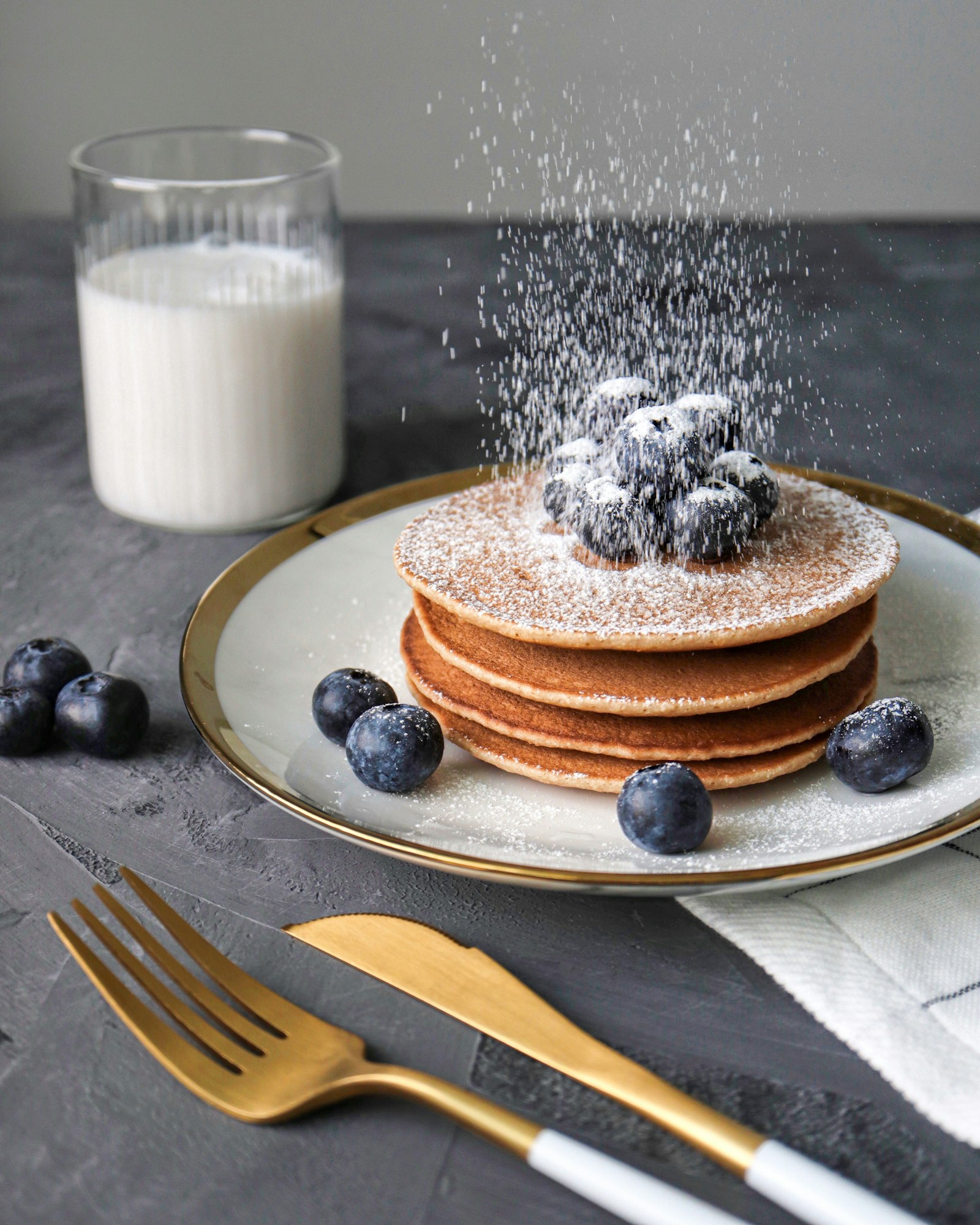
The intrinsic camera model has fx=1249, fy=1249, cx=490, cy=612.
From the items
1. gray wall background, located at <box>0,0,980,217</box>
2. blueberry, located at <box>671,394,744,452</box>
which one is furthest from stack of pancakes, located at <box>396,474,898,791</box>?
gray wall background, located at <box>0,0,980,217</box>

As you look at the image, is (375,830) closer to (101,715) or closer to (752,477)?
(101,715)

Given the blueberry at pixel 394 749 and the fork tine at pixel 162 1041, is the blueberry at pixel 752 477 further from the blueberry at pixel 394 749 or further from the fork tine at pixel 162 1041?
the fork tine at pixel 162 1041

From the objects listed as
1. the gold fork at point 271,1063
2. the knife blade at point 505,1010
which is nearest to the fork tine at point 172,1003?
the gold fork at point 271,1063

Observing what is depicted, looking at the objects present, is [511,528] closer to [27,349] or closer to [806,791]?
[806,791]

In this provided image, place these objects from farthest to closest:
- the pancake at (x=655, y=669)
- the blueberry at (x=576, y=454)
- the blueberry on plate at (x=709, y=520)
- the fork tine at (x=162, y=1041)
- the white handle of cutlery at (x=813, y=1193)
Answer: the blueberry at (x=576, y=454) → the blueberry on plate at (x=709, y=520) → the pancake at (x=655, y=669) → the fork tine at (x=162, y=1041) → the white handle of cutlery at (x=813, y=1193)

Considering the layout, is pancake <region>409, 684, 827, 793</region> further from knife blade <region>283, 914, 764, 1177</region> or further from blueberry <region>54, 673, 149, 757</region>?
blueberry <region>54, 673, 149, 757</region>

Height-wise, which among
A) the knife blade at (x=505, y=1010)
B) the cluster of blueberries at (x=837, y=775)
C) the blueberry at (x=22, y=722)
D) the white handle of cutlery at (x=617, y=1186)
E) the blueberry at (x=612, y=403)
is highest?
the blueberry at (x=612, y=403)

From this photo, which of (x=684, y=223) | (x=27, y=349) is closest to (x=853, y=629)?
(x=684, y=223)
